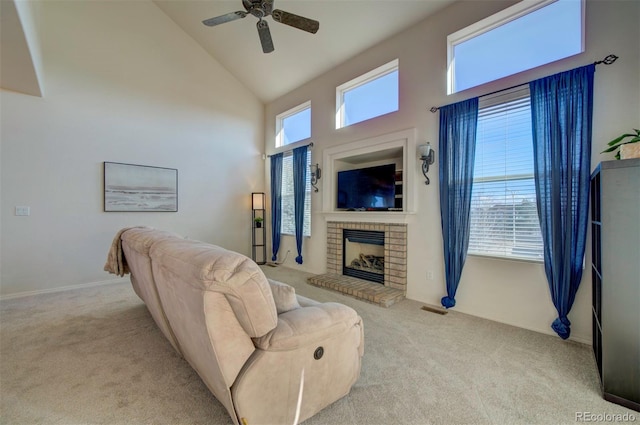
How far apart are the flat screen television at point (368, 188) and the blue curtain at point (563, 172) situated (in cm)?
165

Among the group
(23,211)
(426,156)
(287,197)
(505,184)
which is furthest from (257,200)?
(505,184)

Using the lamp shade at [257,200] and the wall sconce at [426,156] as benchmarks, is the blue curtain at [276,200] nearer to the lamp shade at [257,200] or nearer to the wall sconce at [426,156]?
the lamp shade at [257,200]

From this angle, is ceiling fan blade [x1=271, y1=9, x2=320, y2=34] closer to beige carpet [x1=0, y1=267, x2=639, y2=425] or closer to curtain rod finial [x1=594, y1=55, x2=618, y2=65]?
curtain rod finial [x1=594, y1=55, x2=618, y2=65]

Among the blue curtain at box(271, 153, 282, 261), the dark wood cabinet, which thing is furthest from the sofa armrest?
the blue curtain at box(271, 153, 282, 261)

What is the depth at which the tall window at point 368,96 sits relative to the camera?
391 centimetres

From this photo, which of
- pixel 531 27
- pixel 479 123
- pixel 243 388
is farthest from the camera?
pixel 479 123

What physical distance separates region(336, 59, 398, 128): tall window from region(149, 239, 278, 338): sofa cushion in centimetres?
338

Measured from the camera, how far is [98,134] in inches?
163

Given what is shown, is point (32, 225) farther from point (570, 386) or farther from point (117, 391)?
point (570, 386)

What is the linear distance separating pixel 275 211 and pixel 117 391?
4.24 m

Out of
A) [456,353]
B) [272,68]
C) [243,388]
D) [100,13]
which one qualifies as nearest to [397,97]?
[272,68]

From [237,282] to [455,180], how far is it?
9.17 feet

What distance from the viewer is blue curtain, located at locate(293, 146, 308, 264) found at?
16.5ft

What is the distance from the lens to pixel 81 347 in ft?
7.57
